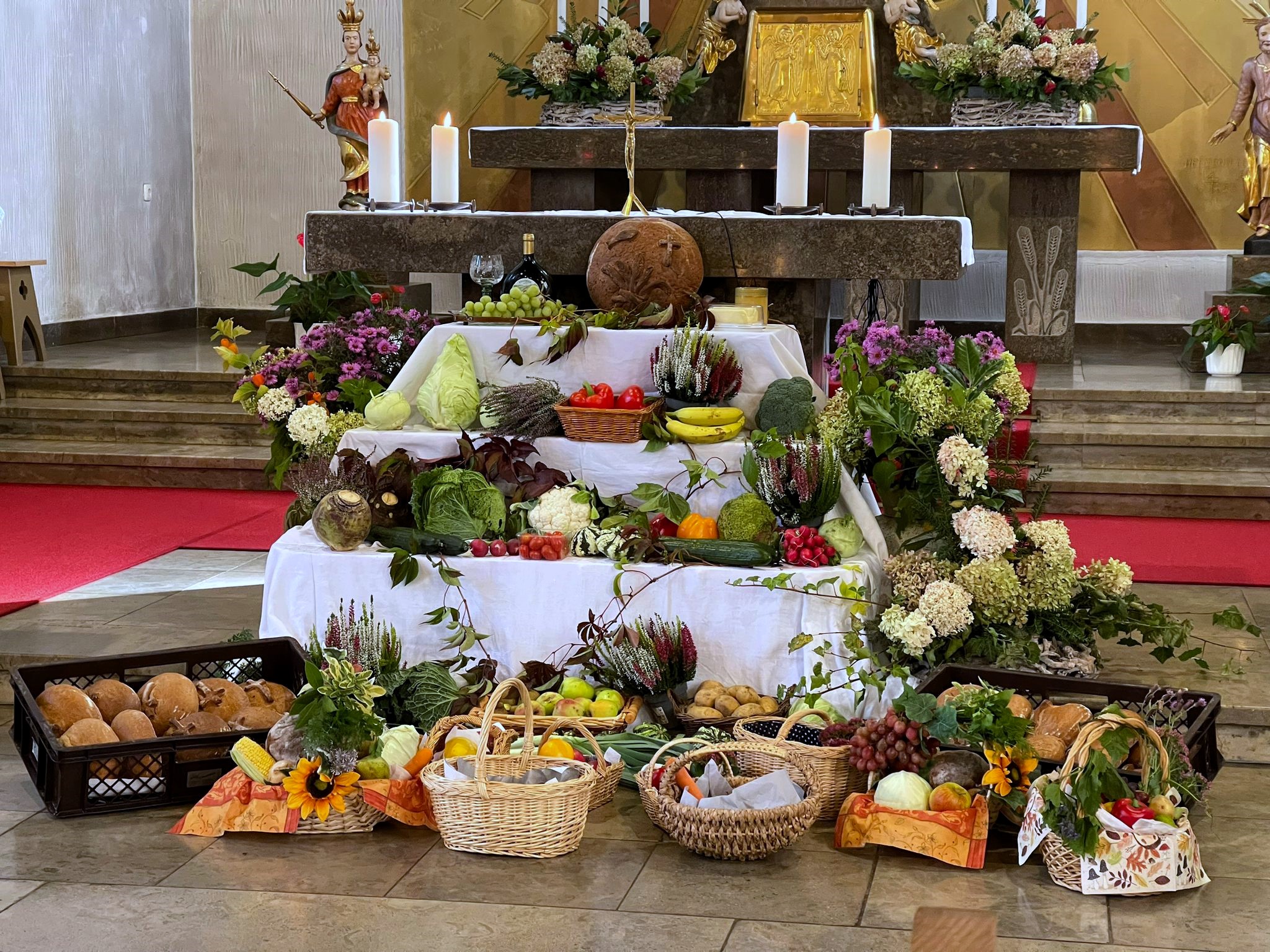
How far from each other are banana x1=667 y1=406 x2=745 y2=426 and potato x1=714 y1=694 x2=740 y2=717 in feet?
2.94

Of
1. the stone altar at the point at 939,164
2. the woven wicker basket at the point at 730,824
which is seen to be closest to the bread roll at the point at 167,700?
the woven wicker basket at the point at 730,824

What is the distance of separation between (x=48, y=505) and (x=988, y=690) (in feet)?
18.1

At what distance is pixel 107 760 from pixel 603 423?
180 centimetres

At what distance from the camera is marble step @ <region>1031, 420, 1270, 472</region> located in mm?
7461

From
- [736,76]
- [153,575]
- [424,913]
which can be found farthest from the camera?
[736,76]

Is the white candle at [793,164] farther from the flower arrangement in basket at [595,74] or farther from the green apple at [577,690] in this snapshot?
the flower arrangement in basket at [595,74]

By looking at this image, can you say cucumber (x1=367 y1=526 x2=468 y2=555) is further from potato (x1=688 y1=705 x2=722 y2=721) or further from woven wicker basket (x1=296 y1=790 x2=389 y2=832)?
woven wicker basket (x1=296 y1=790 x2=389 y2=832)

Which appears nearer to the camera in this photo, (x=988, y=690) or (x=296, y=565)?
(x=988, y=690)

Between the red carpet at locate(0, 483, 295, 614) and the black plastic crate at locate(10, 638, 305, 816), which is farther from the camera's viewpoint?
the red carpet at locate(0, 483, 295, 614)

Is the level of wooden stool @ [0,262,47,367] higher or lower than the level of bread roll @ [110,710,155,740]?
higher

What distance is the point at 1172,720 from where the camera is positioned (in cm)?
380

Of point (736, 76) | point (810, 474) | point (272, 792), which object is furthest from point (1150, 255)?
point (272, 792)

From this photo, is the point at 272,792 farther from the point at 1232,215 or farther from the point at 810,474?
the point at 1232,215

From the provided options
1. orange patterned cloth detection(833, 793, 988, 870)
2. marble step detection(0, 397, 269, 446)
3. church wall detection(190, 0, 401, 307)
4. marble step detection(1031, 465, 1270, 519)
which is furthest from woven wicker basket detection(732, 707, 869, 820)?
church wall detection(190, 0, 401, 307)
